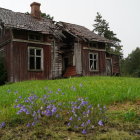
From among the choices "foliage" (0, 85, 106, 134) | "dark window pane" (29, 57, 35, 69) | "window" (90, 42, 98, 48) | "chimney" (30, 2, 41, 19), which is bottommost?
"foliage" (0, 85, 106, 134)

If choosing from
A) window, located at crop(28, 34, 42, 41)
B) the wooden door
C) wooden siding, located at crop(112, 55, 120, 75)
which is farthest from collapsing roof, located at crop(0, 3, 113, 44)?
wooden siding, located at crop(112, 55, 120, 75)

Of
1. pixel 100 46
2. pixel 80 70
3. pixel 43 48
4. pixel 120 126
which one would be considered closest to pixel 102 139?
pixel 120 126

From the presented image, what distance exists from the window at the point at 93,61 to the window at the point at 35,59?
5.83m

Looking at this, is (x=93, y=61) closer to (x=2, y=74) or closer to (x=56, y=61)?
(x=56, y=61)

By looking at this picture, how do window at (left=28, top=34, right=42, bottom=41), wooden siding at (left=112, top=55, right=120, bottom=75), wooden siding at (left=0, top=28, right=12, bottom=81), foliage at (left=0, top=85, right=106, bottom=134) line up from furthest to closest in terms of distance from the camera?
wooden siding at (left=112, top=55, right=120, bottom=75) → window at (left=28, top=34, right=42, bottom=41) → wooden siding at (left=0, top=28, right=12, bottom=81) → foliage at (left=0, top=85, right=106, bottom=134)

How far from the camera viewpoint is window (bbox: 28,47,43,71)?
20016mm

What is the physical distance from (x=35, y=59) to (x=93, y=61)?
6.94 meters

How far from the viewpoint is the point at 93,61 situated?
80.7 ft

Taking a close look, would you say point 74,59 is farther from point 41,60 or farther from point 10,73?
point 10,73

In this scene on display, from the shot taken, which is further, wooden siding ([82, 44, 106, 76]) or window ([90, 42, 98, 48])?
window ([90, 42, 98, 48])

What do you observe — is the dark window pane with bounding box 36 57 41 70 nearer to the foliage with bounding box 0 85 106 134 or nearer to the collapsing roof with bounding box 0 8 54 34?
the collapsing roof with bounding box 0 8 54 34

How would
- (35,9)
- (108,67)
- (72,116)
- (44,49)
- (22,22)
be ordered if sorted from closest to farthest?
(72,116) < (22,22) < (44,49) < (35,9) < (108,67)

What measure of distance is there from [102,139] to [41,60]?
17913mm

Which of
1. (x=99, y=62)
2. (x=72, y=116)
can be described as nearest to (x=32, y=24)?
(x=99, y=62)
